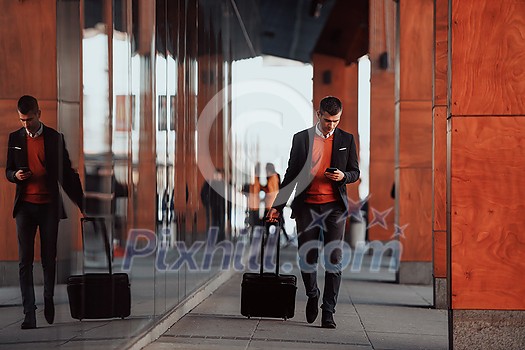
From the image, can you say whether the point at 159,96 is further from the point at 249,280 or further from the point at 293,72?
the point at 293,72

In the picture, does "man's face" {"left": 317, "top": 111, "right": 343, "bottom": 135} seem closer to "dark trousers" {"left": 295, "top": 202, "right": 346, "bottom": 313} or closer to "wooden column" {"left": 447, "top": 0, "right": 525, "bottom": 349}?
"dark trousers" {"left": 295, "top": 202, "right": 346, "bottom": 313}

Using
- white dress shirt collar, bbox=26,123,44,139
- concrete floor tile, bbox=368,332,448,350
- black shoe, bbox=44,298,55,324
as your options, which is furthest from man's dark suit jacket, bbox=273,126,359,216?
white dress shirt collar, bbox=26,123,44,139

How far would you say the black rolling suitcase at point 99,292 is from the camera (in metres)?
5.07

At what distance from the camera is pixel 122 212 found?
6.34m

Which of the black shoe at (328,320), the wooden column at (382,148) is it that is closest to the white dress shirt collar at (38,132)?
the black shoe at (328,320)

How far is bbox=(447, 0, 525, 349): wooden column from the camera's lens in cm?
688

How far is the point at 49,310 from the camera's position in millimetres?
4562

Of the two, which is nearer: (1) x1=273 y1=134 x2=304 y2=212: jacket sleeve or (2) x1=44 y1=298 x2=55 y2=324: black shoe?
(2) x1=44 y1=298 x2=55 y2=324: black shoe

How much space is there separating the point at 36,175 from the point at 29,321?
23.9 inches

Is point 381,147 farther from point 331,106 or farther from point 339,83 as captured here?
point 331,106

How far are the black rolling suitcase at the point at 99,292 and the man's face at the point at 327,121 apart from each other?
8.47 feet

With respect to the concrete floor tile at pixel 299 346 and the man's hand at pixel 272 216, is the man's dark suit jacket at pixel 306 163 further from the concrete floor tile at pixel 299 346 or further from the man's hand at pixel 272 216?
the concrete floor tile at pixel 299 346

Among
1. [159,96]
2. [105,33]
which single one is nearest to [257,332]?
[159,96]

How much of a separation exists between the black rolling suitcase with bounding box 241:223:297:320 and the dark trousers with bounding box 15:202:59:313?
412cm
